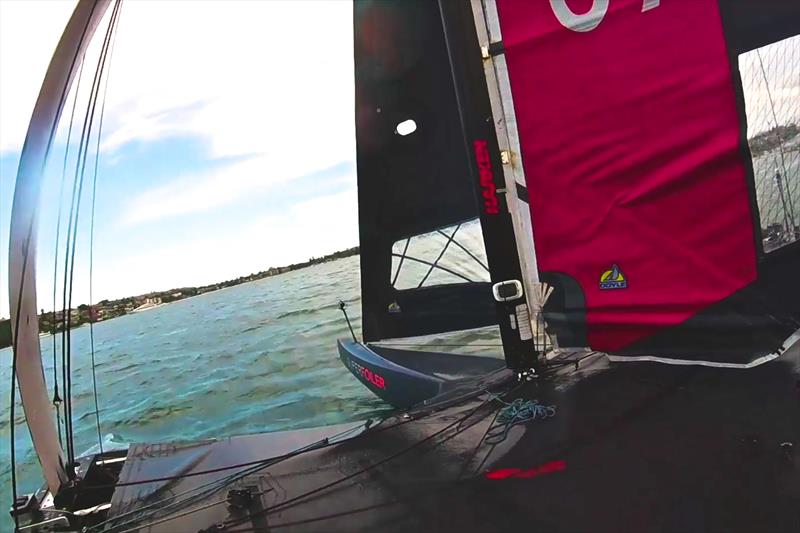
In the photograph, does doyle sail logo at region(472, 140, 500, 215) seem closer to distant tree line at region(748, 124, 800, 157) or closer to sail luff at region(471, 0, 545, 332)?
sail luff at region(471, 0, 545, 332)

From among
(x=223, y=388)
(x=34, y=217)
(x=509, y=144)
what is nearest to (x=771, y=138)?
(x=509, y=144)

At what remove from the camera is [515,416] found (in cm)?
198

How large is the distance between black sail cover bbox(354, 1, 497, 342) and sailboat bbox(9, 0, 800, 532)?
174cm

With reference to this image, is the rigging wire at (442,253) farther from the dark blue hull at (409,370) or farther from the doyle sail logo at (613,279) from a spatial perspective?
the doyle sail logo at (613,279)

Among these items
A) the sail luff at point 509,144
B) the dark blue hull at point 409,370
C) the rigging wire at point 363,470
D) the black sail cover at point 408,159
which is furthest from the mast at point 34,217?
the black sail cover at point 408,159

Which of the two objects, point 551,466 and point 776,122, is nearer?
point 551,466

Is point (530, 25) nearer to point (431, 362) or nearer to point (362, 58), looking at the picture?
point (362, 58)

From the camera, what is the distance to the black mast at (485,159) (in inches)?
91.7

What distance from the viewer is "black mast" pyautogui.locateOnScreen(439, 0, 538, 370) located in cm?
233

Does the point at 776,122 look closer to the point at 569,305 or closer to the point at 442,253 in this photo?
the point at 569,305

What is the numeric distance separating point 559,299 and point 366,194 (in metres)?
2.54

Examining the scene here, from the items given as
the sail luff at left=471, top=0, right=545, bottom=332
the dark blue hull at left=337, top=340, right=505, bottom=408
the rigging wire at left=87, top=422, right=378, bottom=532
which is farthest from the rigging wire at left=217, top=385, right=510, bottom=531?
the dark blue hull at left=337, top=340, right=505, bottom=408

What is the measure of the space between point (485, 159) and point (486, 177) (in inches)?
3.3

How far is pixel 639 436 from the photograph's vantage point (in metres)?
1.68
